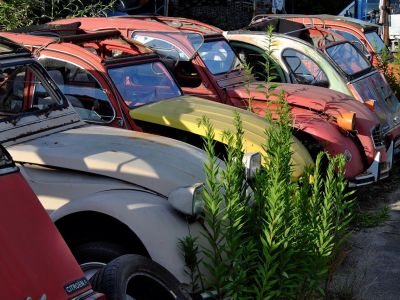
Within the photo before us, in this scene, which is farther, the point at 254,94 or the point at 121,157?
the point at 254,94

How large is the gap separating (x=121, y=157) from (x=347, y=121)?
3.50 meters


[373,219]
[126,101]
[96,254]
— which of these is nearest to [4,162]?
[96,254]

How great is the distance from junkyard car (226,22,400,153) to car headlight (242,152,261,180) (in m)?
4.04

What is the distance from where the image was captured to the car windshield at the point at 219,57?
8391 millimetres

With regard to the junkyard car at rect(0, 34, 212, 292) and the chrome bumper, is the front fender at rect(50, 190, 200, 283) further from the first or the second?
the chrome bumper

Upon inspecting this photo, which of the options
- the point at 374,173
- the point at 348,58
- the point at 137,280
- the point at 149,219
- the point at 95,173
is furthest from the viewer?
the point at 348,58

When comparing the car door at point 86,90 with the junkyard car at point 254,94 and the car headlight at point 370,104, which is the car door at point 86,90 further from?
the car headlight at point 370,104

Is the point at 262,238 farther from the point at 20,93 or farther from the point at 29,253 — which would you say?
the point at 20,93

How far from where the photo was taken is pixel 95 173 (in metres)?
4.41

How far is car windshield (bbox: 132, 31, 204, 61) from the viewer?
7918 mm

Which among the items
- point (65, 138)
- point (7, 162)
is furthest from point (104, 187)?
point (7, 162)

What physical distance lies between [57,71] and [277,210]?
3116mm

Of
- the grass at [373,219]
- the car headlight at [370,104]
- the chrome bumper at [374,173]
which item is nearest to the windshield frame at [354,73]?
the car headlight at [370,104]

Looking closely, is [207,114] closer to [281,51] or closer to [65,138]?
[65,138]
